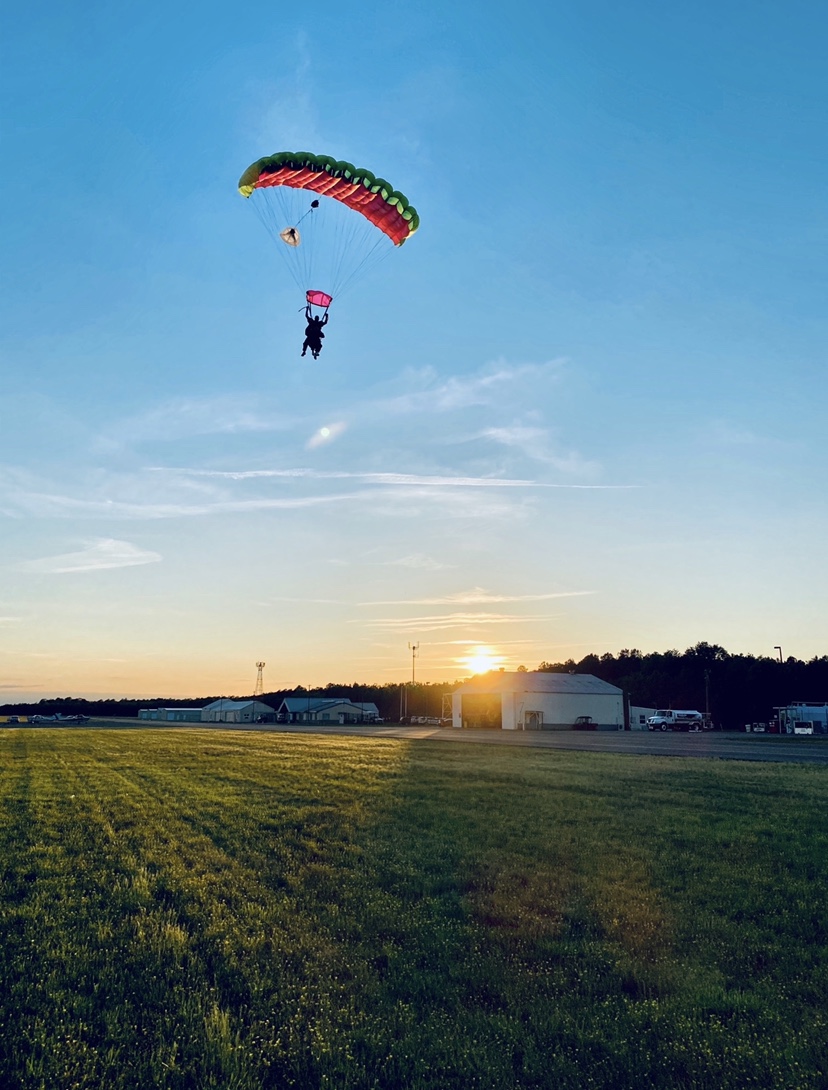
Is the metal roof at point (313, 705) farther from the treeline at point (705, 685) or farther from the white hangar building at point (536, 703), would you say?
the white hangar building at point (536, 703)

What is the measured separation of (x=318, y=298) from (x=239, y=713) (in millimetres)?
123474

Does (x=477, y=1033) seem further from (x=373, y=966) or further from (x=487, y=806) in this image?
(x=487, y=806)

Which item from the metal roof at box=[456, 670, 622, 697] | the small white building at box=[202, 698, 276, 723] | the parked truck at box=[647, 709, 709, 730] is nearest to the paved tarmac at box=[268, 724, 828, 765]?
the parked truck at box=[647, 709, 709, 730]

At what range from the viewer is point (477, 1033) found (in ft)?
22.9

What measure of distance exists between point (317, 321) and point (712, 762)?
25.6 m

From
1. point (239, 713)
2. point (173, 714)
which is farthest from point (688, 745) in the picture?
point (173, 714)

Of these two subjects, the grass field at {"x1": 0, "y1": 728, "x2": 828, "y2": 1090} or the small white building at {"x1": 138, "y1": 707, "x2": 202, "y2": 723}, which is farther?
the small white building at {"x1": 138, "y1": 707, "x2": 202, "y2": 723}

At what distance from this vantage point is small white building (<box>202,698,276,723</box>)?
463 ft

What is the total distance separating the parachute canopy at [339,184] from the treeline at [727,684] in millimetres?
109710

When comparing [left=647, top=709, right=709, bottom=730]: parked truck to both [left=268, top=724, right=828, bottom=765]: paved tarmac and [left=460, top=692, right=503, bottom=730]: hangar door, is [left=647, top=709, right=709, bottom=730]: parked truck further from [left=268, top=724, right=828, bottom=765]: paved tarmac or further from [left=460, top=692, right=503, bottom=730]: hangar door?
[left=268, top=724, right=828, bottom=765]: paved tarmac

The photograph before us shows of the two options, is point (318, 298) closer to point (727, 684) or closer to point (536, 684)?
point (536, 684)

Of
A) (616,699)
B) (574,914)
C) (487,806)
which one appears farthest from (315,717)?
(574,914)

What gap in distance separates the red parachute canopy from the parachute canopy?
3505 mm

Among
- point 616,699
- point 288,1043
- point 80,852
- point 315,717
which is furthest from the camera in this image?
point 315,717
